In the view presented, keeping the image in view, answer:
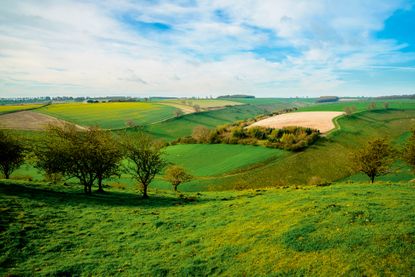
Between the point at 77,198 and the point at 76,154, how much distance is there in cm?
702

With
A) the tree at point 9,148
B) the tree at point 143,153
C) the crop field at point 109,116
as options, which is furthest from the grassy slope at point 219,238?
the crop field at point 109,116

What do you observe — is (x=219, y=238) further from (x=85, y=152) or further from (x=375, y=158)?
(x=375, y=158)

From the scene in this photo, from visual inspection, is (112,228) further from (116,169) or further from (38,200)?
(116,169)

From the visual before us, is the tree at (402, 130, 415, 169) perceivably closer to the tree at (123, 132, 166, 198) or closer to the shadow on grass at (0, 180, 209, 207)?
the shadow on grass at (0, 180, 209, 207)

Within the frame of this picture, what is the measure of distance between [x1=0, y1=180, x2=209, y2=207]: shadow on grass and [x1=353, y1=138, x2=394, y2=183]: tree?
31355 mm

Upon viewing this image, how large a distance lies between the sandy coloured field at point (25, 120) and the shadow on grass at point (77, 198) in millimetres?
72751

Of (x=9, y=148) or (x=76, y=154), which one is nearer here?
(x=76, y=154)

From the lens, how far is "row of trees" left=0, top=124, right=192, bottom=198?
36.9m

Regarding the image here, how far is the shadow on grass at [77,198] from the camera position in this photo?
29.9 metres

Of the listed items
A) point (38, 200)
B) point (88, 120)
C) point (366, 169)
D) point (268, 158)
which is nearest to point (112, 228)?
point (38, 200)

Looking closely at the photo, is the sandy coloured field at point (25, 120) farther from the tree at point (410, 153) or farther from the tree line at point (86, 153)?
the tree at point (410, 153)

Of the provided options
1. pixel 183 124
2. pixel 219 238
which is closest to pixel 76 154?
pixel 219 238

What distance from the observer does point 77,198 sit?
3244 centimetres

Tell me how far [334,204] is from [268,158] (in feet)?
184
